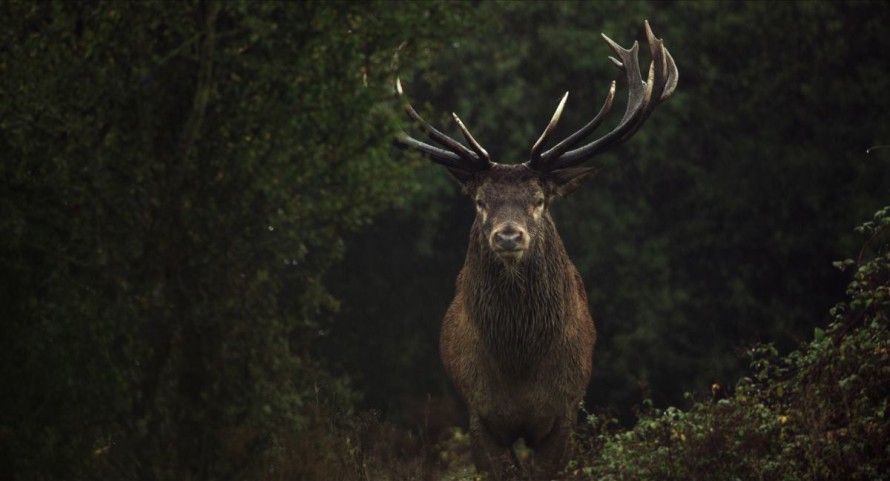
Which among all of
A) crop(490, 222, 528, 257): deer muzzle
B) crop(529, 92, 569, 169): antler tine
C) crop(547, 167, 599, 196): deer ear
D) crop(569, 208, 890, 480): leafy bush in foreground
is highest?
crop(529, 92, 569, 169): antler tine

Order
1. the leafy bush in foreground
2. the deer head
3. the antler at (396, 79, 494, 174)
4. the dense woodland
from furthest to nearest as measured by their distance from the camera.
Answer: the antler at (396, 79, 494, 174) → the deer head → the leafy bush in foreground → the dense woodland

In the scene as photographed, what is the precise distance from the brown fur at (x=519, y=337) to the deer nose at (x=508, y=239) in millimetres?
120

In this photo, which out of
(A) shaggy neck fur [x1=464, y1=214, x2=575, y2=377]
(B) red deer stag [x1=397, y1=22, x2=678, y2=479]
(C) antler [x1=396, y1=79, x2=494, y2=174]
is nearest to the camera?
(B) red deer stag [x1=397, y1=22, x2=678, y2=479]

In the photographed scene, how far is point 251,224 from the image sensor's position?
6.88 metres

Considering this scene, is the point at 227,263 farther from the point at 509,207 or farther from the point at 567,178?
the point at 567,178

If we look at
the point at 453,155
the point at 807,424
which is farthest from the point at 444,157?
the point at 807,424

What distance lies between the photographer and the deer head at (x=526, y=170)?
9.29 metres

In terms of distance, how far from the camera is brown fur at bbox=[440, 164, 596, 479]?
940cm

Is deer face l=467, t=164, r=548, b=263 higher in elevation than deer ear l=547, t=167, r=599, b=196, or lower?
lower

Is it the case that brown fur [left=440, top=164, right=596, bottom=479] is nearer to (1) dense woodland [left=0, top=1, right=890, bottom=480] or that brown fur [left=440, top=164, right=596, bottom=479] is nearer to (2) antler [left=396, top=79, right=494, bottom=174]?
(2) antler [left=396, top=79, right=494, bottom=174]

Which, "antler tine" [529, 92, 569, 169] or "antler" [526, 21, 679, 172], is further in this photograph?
"antler" [526, 21, 679, 172]

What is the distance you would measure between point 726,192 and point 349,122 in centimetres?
900

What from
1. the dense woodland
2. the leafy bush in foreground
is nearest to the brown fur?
the dense woodland

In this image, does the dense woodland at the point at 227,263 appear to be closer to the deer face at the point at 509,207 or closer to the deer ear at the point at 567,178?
the deer face at the point at 509,207
